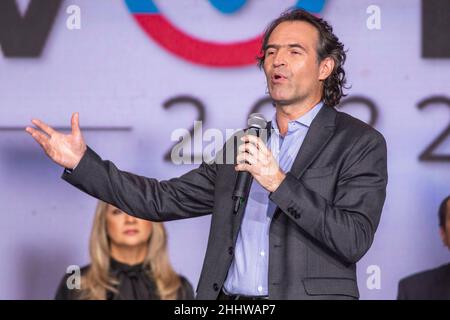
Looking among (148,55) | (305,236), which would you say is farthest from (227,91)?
(305,236)

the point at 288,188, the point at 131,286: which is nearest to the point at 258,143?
the point at 288,188

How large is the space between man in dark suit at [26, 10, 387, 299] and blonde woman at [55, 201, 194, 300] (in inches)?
53.8

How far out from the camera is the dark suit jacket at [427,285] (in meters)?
4.22

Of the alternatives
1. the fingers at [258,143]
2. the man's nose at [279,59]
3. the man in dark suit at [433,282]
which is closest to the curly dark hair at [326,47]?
the man's nose at [279,59]

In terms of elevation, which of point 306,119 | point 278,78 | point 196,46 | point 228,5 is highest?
point 228,5

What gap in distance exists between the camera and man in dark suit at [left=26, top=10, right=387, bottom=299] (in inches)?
95.1

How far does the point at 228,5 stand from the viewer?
4297mm

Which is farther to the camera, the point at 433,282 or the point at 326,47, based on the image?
the point at 433,282

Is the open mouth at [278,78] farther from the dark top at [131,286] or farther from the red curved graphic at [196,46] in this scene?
the dark top at [131,286]

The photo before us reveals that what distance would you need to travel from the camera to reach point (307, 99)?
2.77m

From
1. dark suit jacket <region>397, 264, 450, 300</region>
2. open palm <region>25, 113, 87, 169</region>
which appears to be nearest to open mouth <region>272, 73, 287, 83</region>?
open palm <region>25, 113, 87, 169</region>

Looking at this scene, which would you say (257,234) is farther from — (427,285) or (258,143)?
(427,285)

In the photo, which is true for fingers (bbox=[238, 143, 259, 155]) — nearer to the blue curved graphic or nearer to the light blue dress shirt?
the light blue dress shirt

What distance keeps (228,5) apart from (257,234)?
1962 mm
